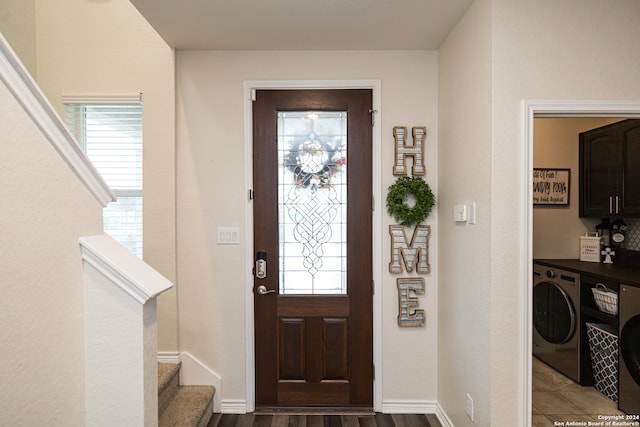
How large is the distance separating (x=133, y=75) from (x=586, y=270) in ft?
12.7

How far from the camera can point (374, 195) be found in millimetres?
2859

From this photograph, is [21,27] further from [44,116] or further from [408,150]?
[408,150]

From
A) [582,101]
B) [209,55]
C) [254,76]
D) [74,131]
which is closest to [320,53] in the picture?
[254,76]

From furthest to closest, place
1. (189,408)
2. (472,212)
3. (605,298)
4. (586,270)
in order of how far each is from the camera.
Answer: (586,270), (605,298), (189,408), (472,212)

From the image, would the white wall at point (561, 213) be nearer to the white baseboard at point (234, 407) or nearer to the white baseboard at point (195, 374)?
the white baseboard at point (234, 407)

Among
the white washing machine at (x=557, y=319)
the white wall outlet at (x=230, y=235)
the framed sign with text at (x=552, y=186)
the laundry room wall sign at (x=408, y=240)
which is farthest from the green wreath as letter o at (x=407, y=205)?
the framed sign with text at (x=552, y=186)

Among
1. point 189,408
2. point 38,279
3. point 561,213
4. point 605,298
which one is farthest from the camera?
point 561,213

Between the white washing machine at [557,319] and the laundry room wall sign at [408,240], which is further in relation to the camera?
the white washing machine at [557,319]

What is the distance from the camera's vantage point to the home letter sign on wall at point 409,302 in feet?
9.29

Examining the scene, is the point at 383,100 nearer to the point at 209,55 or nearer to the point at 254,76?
the point at 254,76

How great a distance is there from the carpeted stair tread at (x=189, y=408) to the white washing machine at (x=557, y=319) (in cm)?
299

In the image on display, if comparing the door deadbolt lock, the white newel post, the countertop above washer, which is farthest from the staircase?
the countertop above washer

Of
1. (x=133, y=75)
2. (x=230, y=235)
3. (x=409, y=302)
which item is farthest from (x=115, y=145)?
(x=409, y=302)

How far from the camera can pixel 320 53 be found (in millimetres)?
2859
